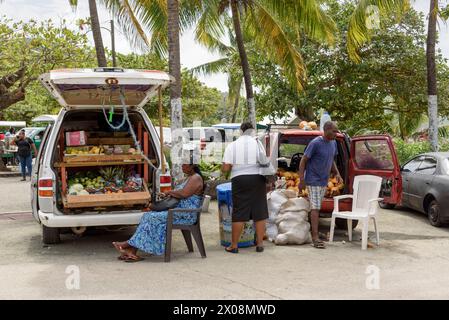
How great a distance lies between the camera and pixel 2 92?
21891mm

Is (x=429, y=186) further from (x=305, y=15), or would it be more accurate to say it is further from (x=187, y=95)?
(x=187, y=95)

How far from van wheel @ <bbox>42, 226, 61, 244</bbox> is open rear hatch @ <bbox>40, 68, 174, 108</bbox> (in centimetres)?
179

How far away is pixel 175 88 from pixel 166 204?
3.21m

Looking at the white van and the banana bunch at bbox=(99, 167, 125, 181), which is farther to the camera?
the banana bunch at bbox=(99, 167, 125, 181)

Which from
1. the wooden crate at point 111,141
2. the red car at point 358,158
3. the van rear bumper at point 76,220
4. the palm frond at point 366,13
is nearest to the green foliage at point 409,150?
the palm frond at point 366,13

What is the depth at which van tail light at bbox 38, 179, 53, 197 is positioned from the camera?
7555 millimetres

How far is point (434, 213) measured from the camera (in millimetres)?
10320

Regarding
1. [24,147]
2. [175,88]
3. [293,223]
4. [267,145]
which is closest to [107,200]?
[293,223]

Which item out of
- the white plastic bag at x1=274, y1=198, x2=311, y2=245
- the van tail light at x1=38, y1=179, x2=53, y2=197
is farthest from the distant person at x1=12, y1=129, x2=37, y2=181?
the white plastic bag at x1=274, y1=198, x2=311, y2=245

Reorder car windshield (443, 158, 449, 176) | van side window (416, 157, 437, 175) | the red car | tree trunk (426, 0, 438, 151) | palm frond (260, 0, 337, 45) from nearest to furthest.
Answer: the red car < car windshield (443, 158, 449, 176) < van side window (416, 157, 437, 175) < palm frond (260, 0, 337, 45) < tree trunk (426, 0, 438, 151)

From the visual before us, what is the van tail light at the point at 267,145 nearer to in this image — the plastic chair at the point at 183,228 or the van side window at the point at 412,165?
the plastic chair at the point at 183,228

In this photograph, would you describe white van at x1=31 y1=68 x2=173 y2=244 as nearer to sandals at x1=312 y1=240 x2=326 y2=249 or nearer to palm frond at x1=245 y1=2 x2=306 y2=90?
sandals at x1=312 y1=240 x2=326 y2=249
